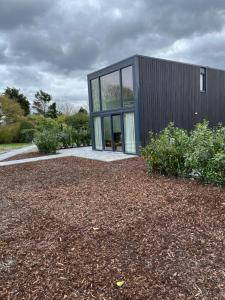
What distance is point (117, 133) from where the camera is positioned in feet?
42.9

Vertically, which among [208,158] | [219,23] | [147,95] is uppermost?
[219,23]

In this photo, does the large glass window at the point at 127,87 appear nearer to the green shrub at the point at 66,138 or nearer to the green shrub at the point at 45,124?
the green shrub at the point at 45,124

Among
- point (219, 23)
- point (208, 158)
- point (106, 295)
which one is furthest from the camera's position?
point (219, 23)

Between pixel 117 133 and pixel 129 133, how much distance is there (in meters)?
1.03

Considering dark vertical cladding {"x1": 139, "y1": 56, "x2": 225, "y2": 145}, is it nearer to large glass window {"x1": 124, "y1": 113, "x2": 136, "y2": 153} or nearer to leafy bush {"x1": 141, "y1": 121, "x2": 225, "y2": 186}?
large glass window {"x1": 124, "y1": 113, "x2": 136, "y2": 153}

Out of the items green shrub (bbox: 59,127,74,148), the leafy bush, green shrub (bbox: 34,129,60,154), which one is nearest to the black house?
green shrub (bbox: 34,129,60,154)

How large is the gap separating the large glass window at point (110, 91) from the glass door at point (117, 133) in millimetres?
627

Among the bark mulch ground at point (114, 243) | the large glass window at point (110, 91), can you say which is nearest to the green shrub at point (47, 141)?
the large glass window at point (110, 91)

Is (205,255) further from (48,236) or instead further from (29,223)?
(29,223)

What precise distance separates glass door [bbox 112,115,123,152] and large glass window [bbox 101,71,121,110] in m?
0.63

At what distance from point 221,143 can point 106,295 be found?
428 centimetres

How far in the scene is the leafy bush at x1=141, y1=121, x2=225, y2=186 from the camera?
539 cm

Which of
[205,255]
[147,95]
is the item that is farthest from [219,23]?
[205,255]

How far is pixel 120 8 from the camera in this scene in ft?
29.5
